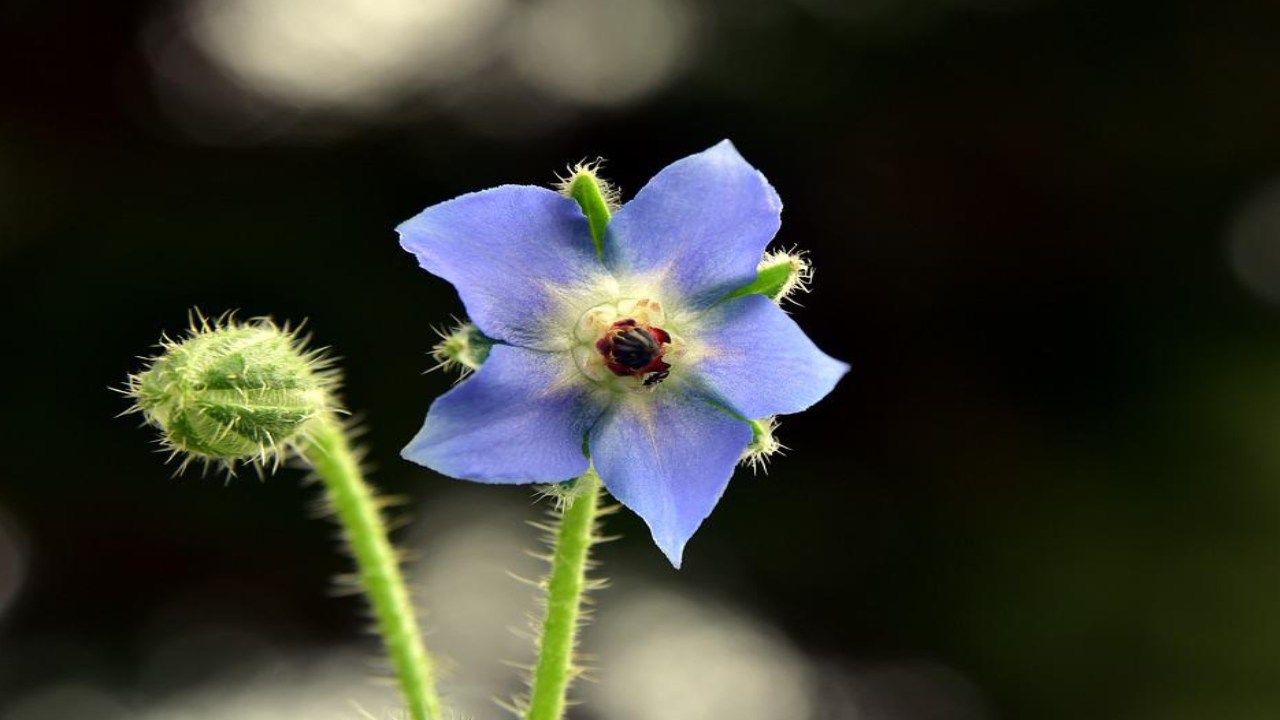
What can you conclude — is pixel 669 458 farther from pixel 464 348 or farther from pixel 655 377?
pixel 464 348

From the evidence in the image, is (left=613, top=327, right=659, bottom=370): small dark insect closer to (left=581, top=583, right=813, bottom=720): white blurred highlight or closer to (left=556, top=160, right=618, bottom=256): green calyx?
(left=556, top=160, right=618, bottom=256): green calyx

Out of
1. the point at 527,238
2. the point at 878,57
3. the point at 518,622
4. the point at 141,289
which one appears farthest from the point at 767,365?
the point at 878,57

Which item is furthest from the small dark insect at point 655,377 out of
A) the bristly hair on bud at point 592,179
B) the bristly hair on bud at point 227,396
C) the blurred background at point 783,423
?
the blurred background at point 783,423

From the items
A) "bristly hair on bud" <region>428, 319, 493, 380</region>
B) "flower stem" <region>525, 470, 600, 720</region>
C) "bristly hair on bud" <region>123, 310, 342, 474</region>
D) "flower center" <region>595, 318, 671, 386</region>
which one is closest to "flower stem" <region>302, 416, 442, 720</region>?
"bristly hair on bud" <region>123, 310, 342, 474</region>

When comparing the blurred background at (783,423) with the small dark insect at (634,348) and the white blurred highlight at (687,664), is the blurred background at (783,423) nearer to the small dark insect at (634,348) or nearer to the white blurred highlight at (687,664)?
the white blurred highlight at (687,664)

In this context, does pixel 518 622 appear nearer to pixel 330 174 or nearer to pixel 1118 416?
pixel 330 174

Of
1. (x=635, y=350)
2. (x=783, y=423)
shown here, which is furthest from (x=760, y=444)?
(x=783, y=423)
